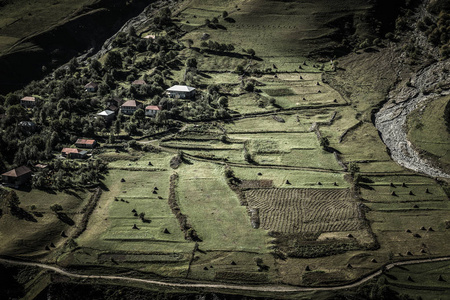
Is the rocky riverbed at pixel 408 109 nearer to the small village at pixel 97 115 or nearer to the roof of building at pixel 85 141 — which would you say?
the small village at pixel 97 115

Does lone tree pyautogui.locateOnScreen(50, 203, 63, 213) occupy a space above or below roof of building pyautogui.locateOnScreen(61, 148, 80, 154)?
below

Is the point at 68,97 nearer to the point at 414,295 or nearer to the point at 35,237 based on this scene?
the point at 35,237

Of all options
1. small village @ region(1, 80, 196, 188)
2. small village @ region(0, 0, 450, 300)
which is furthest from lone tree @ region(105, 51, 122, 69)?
small village @ region(1, 80, 196, 188)

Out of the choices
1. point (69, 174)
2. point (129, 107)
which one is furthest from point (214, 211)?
point (129, 107)

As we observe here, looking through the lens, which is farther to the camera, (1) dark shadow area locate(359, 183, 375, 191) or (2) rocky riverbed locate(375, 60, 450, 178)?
(2) rocky riverbed locate(375, 60, 450, 178)

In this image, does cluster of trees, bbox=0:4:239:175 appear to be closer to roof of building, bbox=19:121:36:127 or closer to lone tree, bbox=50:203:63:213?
roof of building, bbox=19:121:36:127

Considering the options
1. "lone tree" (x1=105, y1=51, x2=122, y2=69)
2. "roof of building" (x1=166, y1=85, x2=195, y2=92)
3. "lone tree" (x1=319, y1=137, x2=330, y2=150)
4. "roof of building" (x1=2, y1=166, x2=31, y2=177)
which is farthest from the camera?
"lone tree" (x1=105, y1=51, x2=122, y2=69)

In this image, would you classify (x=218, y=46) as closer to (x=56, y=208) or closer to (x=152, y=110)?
A: (x=152, y=110)

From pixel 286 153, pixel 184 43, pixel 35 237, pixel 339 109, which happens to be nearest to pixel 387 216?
pixel 286 153

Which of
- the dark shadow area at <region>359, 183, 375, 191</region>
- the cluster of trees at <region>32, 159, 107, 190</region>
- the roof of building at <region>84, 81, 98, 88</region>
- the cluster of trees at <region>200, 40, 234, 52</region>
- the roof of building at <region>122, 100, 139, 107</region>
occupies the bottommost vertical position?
the dark shadow area at <region>359, 183, 375, 191</region>

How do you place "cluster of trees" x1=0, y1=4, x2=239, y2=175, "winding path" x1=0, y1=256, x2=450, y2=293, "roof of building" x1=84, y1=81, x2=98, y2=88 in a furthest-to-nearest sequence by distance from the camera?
"roof of building" x1=84, y1=81, x2=98, y2=88, "cluster of trees" x1=0, y1=4, x2=239, y2=175, "winding path" x1=0, y1=256, x2=450, y2=293
